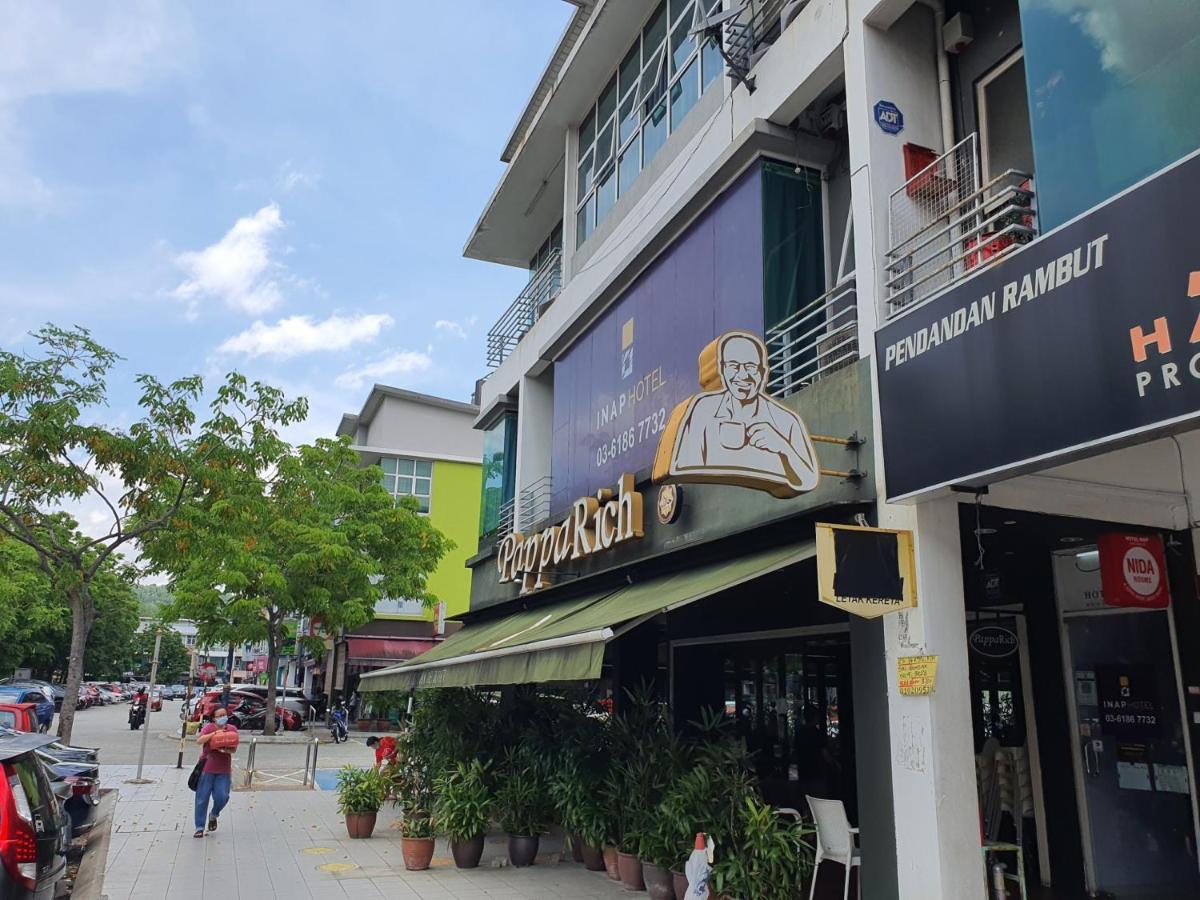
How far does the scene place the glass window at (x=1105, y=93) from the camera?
545 centimetres

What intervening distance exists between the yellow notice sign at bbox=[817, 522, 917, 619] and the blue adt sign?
3682mm

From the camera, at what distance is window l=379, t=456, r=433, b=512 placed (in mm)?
43375

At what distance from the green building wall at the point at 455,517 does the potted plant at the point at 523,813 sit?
32.4m

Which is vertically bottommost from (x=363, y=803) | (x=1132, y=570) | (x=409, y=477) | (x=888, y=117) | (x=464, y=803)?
(x=363, y=803)

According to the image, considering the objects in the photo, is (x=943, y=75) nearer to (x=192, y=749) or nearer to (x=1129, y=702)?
(x=1129, y=702)

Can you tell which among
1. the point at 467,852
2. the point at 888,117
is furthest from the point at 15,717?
the point at 888,117

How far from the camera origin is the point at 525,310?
66.4 ft

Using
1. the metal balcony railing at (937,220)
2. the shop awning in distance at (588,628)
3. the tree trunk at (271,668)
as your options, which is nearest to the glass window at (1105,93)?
the metal balcony railing at (937,220)

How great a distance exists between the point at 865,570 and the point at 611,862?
16.5 ft

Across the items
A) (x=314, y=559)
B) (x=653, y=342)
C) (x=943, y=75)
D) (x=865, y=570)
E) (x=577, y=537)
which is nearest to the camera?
(x=865, y=570)

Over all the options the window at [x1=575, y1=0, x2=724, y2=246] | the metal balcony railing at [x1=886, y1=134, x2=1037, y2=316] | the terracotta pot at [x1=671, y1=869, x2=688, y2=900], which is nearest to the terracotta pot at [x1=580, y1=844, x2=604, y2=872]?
the terracotta pot at [x1=671, y1=869, x2=688, y2=900]

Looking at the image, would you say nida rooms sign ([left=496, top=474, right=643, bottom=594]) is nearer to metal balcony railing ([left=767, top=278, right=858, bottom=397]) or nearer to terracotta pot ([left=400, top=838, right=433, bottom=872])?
metal balcony railing ([left=767, top=278, right=858, bottom=397])

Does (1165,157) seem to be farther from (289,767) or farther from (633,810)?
(289,767)

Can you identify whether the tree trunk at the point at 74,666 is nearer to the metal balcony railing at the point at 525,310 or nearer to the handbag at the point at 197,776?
the handbag at the point at 197,776
